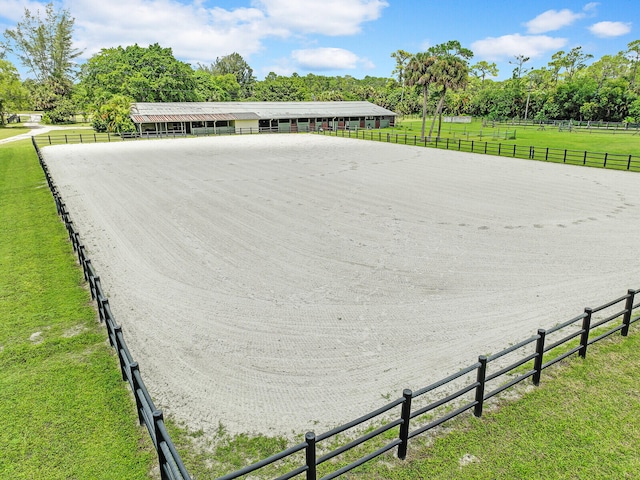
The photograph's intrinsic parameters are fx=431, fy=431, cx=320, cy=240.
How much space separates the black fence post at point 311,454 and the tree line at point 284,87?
4089cm

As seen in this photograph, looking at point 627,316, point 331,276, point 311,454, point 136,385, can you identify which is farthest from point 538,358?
point 136,385

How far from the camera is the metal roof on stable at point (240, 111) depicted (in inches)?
→ 2131

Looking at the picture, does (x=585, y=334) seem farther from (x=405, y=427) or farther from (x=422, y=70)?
(x=422, y=70)

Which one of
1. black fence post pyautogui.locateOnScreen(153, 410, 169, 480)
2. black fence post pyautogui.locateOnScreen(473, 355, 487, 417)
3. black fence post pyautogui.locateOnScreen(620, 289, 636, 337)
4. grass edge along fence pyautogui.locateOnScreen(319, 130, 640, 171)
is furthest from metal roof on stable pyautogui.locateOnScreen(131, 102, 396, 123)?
black fence post pyautogui.locateOnScreen(473, 355, 487, 417)

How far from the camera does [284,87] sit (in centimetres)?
9488

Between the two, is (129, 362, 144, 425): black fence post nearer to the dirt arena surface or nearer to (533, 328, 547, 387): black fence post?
the dirt arena surface

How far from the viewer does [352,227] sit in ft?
47.1

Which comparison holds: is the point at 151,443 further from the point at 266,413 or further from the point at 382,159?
the point at 382,159

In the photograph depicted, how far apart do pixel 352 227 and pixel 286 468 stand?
392 inches

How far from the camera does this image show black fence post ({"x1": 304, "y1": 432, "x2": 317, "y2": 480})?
416cm

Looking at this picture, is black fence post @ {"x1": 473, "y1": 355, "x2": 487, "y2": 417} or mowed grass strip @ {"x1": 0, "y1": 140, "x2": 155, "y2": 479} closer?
mowed grass strip @ {"x1": 0, "y1": 140, "x2": 155, "y2": 479}

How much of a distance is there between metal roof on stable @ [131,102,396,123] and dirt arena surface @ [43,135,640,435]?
34814mm

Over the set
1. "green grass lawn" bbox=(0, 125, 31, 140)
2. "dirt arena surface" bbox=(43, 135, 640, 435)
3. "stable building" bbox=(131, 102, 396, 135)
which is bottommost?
"dirt arena surface" bbox=(43, 135, 640, 435)

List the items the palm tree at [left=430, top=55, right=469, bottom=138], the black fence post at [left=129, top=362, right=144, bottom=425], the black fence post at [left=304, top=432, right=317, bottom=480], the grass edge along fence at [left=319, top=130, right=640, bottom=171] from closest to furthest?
the black fence post at [left=304, top=432, right=317, bottom=480]
the black fence post at [left=129, top=362, right=144, bottom=425]
the grass edge along fence at [left=319, top=130, right=640, bottom=171]
the palm tree at [left=430, top=55, right=469, bottom=138]
